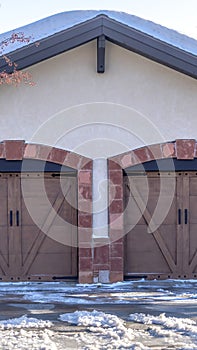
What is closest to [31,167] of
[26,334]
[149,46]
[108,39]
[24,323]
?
[108,39]

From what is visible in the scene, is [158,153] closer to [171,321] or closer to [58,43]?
[58,43]

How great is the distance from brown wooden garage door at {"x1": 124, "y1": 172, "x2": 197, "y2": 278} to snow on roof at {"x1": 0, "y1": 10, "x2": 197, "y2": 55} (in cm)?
267

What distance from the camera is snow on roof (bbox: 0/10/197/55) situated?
10530 mm

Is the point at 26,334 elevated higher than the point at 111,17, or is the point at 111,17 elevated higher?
the point at 111,17

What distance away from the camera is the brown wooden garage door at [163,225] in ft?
34.7

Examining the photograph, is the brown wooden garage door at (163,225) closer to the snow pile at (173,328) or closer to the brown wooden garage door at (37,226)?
the brown wooden garage door at (37,226)

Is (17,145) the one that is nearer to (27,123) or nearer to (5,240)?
(27,123)

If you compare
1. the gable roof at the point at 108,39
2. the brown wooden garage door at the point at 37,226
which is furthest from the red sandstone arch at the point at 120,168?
the gable roof at the point at 108,39

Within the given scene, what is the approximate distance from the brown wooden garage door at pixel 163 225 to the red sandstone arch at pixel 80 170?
2.81 feet

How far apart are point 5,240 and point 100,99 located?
332 cm

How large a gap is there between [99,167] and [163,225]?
5.74 feet

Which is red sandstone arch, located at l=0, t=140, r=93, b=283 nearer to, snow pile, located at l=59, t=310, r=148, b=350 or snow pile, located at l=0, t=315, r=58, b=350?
snow pile, located at l=59, t=310, r=148, b=350

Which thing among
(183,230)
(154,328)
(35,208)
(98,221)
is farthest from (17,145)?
(154,328)

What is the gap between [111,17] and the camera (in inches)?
413
